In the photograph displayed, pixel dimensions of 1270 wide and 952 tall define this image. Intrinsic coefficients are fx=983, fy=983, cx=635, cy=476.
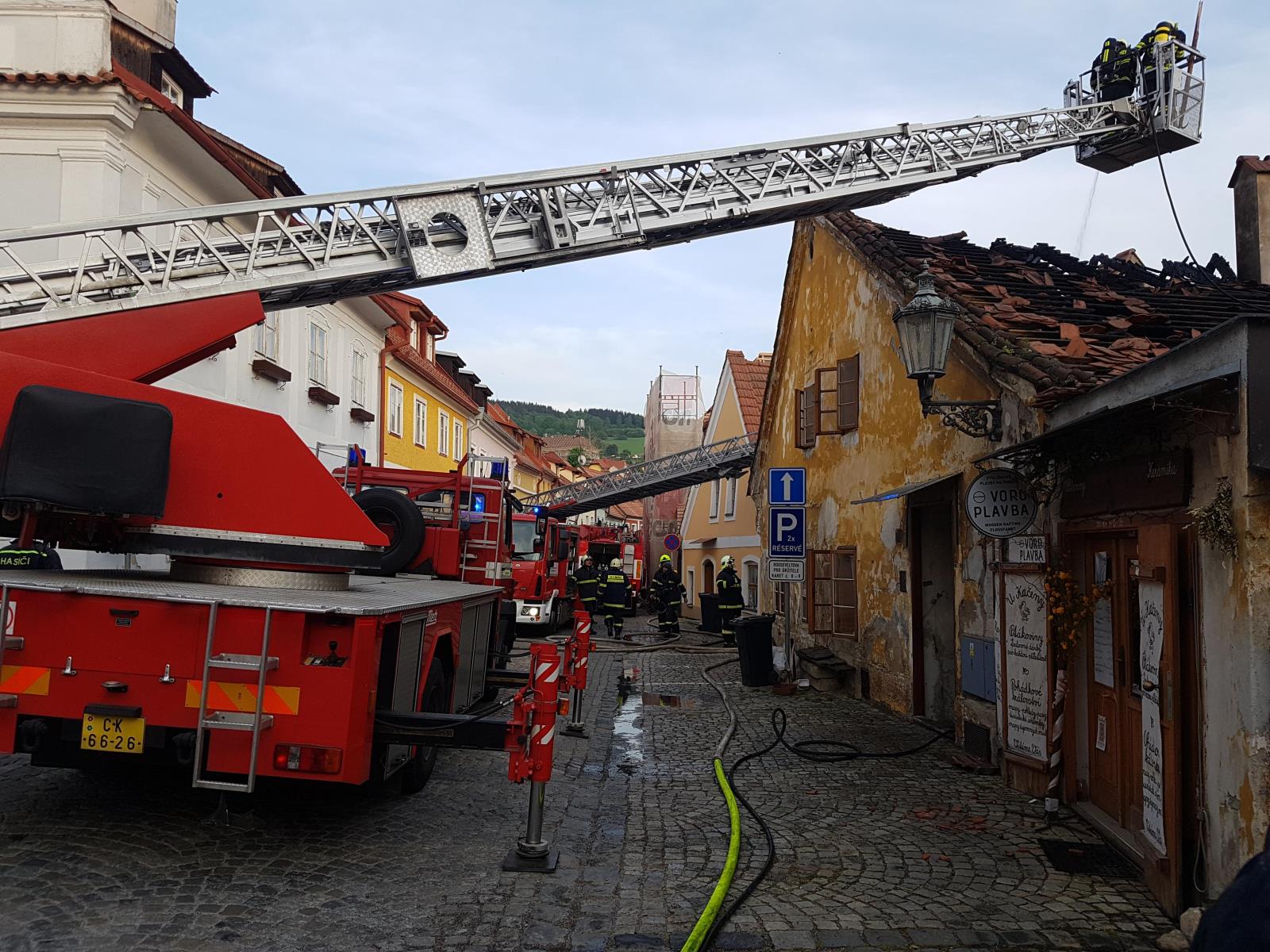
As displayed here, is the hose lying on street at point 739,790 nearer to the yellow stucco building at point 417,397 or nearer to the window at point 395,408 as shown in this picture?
the yellow stucco building at point 417,397

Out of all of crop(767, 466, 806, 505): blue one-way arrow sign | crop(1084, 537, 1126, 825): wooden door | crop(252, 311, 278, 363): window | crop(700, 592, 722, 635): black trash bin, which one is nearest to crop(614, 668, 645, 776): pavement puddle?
crop(767, 466, 806, 505): blue one-way arrow sign

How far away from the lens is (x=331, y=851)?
5.77 metres

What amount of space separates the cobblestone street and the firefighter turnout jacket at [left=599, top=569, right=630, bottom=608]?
14.7 meters

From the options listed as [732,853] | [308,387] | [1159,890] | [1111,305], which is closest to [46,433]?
[732,853]

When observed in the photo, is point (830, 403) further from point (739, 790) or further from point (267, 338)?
point (267, 338)

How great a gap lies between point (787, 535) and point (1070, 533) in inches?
216

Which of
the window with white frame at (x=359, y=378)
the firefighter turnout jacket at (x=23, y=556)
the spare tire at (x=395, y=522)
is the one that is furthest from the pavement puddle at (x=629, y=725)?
the window with white frame at (x=359, y=378)

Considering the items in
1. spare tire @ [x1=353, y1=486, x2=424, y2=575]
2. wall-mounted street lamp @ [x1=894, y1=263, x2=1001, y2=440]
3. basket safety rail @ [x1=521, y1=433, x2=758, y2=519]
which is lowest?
spare tire @ [x1=353, y1=486, x2=424, y2=575]

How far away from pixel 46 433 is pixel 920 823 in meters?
6.00

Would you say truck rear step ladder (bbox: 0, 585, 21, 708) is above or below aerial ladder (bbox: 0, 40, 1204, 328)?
below

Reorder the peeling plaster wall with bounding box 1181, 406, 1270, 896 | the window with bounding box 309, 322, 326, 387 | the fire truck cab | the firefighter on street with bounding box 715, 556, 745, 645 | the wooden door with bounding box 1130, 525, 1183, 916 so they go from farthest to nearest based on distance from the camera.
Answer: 1. the window with bounding box 309, 322, 326, 387
2. the firefighter on street with bounding box 715, 556, 745, 645
3. the fire truck cab
4. the wooden door with bounding box 1130, 525, 1183, 916
5. the peeling plaster wall with bounding box 1181, 406, 1270, 896

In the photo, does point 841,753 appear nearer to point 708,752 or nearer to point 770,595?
point 708,752

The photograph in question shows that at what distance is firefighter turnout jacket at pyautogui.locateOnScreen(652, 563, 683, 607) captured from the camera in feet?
72.6

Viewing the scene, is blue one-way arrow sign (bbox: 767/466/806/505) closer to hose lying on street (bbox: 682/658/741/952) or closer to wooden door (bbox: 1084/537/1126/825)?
hose lying on street (bbox: 682/658/741/952)
